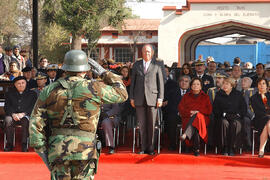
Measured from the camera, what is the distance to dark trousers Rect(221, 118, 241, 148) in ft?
33.0

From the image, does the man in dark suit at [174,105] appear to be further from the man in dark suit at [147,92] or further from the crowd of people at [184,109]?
the man in dark suit at [147,92]

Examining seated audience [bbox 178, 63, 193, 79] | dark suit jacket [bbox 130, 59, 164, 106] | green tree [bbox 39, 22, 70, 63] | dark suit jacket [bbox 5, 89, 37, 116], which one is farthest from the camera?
green tree [bbox 39, 22, 70, 63]

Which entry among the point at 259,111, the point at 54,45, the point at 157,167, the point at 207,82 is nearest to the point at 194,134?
the point at 157,167

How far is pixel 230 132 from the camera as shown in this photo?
1011 cm

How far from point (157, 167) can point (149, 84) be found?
1.59 m

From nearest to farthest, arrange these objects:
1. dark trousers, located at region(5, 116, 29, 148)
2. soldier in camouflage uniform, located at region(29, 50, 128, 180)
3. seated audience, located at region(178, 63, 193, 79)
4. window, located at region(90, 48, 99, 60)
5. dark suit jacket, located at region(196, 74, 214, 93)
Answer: soldier in camouflage uniform, located at region(29, 50, 128, 180) → dark trousers, located at region(5, 116, 29, 148) → dark suit jacket, located at region(196, 74, 214, 93) → seated audience, located at region(178, 63, 193, 79) → window, located at region(90, 48, 99, 60)

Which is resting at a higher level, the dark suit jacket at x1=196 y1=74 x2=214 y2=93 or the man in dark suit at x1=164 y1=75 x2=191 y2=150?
the dark suit jacket at x1=196 y1=74 x2=214 y2=93

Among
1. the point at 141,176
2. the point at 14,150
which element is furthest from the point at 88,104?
the point at 14,150

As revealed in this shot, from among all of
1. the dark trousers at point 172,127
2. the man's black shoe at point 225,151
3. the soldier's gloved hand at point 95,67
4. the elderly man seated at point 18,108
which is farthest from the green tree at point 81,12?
the soldier's gloved hand at point 95,67

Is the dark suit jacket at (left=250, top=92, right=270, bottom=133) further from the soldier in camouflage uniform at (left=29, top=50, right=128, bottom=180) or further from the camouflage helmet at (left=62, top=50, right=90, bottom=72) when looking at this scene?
the camouflage helmet at (left=62, top=50, right=90, bottom=72)

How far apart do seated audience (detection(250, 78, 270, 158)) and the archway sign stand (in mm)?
Result: 13213

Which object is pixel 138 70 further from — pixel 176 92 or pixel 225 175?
pixel 225 175

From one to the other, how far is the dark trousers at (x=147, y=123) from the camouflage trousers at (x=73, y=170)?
15.7ft

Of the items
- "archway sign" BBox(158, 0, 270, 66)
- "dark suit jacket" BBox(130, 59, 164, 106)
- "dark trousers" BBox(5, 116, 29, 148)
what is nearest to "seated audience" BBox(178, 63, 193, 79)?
"dark suit jacket" BBox(130, 59, 164, 106)
